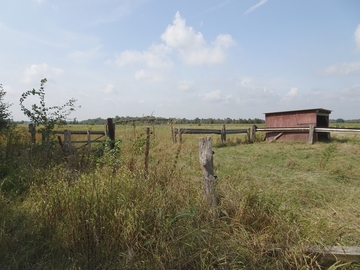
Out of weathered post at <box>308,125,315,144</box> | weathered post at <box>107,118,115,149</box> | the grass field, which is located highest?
weathered post at <box>107,118,115,149</box>

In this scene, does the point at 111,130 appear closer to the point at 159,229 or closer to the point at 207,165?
the point at 207,165

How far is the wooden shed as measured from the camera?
12.5 meters

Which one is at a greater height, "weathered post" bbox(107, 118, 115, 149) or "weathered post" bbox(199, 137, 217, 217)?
"weathered post" bbox(107, 118, 115, 149)

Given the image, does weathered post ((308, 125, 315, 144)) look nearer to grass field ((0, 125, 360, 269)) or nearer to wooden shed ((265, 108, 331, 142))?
wooden shed ((265, 108, 331, 142))

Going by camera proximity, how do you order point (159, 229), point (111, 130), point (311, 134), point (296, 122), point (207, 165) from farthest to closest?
1. point (296, 122)
2. point (311, 134)
3. point (111, 130)
4. point (207, 165)
5. point (159, 229)

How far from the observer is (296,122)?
43.7 ft

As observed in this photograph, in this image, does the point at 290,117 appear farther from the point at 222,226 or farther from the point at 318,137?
the point at 222,226

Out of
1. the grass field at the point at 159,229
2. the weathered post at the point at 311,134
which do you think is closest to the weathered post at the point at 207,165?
the grass field at the point at 159,229

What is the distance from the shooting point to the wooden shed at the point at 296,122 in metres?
12.5

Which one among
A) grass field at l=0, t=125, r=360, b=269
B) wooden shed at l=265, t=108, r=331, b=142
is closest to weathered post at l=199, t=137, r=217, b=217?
grass field at l=0, t=125, r=360, b=269

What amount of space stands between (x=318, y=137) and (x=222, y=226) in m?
12.8

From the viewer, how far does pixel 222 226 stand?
257 centimetres

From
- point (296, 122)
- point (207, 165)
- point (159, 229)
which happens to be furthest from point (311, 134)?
point (159, 229)

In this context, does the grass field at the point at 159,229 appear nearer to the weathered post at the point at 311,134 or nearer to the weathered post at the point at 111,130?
the weathered post at the point at 111,130
